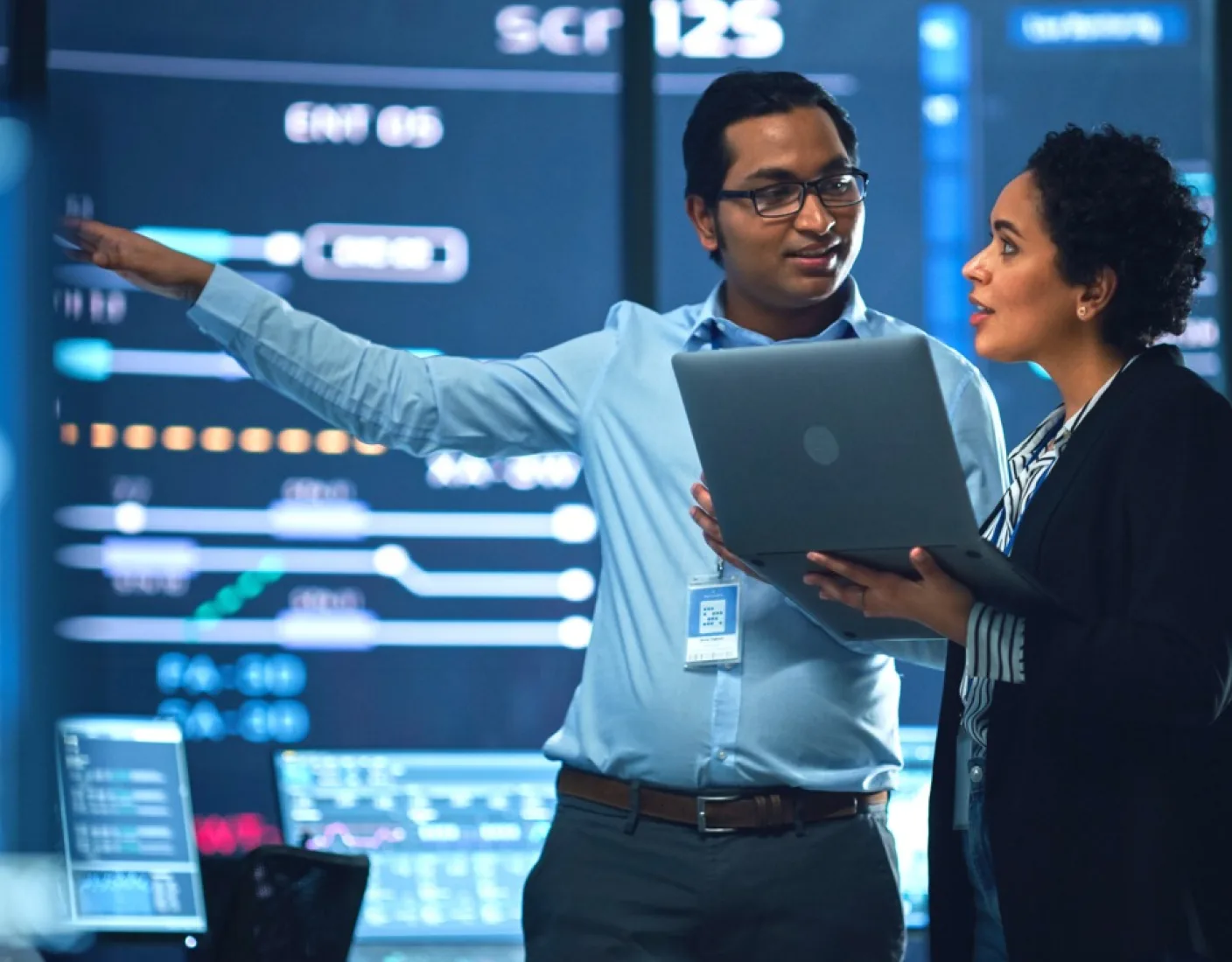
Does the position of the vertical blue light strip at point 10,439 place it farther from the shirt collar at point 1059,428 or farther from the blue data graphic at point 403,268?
the shirt collar at point 1059,428

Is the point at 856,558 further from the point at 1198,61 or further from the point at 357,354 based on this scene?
the point at 1198,61

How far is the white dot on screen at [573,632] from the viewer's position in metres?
3.75

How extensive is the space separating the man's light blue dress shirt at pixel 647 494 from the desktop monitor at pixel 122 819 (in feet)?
3.84

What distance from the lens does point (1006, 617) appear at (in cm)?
172

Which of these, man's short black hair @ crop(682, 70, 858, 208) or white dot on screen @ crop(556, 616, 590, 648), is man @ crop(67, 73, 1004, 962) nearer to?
man's short black hair @ crop(682, 70, 858, 208)

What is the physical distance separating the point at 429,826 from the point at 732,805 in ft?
5.26

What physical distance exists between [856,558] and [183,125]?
251 centimetres

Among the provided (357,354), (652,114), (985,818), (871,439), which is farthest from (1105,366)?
(652,114)

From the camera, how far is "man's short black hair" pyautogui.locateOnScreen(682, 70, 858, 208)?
2318mm

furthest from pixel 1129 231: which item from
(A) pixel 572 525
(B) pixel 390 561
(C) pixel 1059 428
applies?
(B) pixel 390 561

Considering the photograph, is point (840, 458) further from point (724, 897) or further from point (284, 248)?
point (284, 248)

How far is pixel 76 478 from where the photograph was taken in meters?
3.60

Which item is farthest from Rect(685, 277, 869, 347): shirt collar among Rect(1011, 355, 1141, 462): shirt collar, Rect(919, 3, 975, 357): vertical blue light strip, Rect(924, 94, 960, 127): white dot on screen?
Rect(924, 94, 960, 127): white dot on screen

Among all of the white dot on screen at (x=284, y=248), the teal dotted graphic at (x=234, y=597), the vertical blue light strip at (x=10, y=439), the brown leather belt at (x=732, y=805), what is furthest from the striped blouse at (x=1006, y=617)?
the vertical blue light strip at (x=10, y=439)
